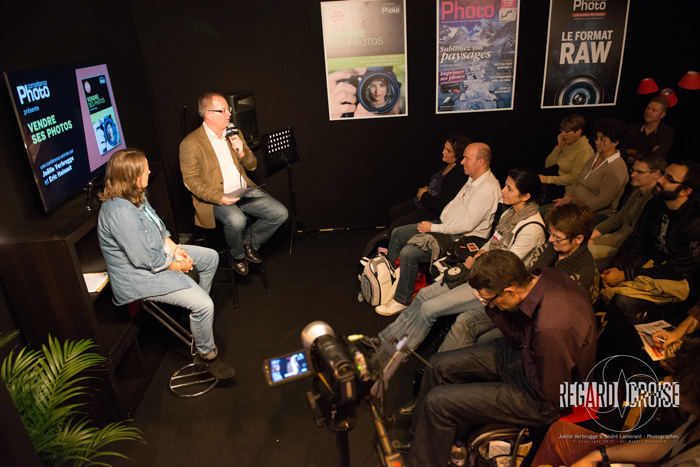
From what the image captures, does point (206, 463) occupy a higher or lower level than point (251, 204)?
lower

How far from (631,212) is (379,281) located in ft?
6.14

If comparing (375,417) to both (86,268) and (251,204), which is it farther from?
(251,204)

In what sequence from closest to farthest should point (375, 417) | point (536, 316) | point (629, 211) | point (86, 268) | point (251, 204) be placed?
point (375, 417) < point (536, 316) < point (86, 268) < point (629, 211) < point (251, 204)

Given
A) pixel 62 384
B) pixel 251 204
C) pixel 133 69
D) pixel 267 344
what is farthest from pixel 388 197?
pixel 62 384

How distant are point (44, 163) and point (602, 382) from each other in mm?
3117

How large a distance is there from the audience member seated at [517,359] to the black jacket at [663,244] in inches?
42.7

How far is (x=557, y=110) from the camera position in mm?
4883

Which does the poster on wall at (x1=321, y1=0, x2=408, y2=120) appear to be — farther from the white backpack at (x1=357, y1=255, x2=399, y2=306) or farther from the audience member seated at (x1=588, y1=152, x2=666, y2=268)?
the audience member seated at (x1=588, y1=152, x2=666, y2=268)

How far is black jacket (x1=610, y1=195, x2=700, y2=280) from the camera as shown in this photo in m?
2.92

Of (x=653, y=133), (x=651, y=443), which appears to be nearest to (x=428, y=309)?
(x=651, y=443)

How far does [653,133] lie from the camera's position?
4.54m

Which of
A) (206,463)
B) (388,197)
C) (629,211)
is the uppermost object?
(629,211)

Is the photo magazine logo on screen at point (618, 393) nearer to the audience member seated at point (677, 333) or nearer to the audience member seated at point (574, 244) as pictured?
the audience member seated at point (677, 333)

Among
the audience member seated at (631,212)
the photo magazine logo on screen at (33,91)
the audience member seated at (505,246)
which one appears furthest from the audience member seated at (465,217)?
the photo magazine logo on screen at (33,91)
